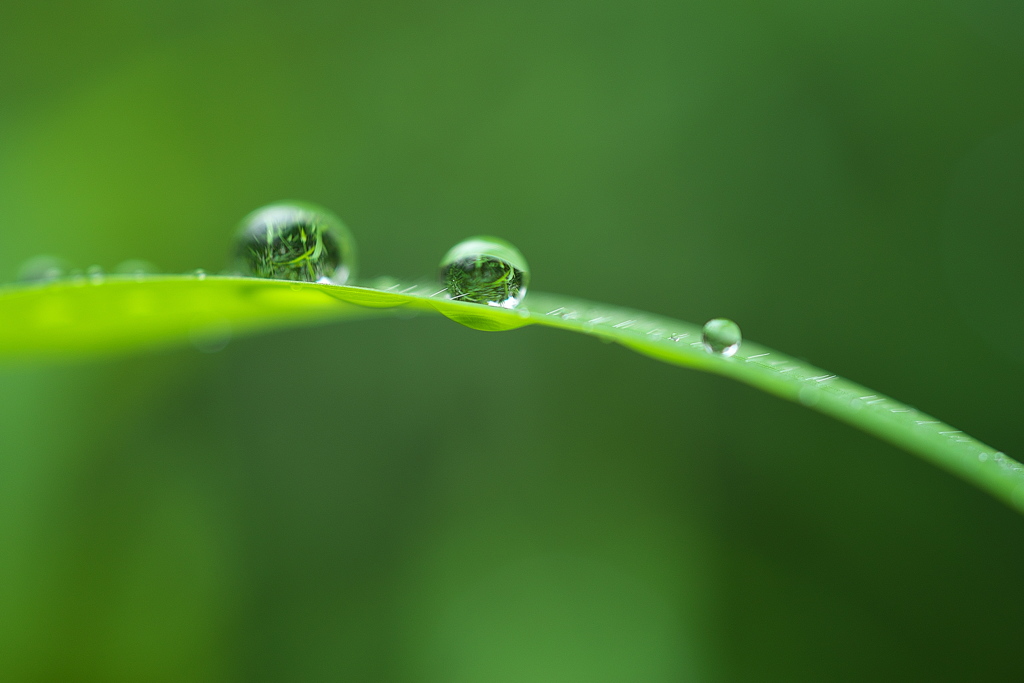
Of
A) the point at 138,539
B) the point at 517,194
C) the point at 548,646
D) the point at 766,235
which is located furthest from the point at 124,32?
the point at 548,646

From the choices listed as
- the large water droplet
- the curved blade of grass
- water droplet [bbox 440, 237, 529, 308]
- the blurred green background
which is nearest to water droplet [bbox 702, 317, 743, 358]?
the curved blade of grass

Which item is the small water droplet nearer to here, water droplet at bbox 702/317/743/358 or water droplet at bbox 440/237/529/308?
water droplet at bbox 702/317/743/358

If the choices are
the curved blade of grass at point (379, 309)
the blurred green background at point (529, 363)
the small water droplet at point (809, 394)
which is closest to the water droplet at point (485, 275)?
the curved blade of grass at point (379, 309)

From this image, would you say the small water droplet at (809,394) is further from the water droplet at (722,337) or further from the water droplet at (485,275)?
the water droplet at (485,275)

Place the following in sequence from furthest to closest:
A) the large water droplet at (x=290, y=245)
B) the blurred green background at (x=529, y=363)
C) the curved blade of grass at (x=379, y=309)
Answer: the blurred green background at (x=529, y=363), the large water droplet at (x=290, y=245), the curved blade of grass at (x=379, y=309)

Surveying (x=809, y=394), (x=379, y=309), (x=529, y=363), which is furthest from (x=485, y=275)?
(x=529, y=363)

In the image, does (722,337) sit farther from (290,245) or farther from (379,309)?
(290,245)
